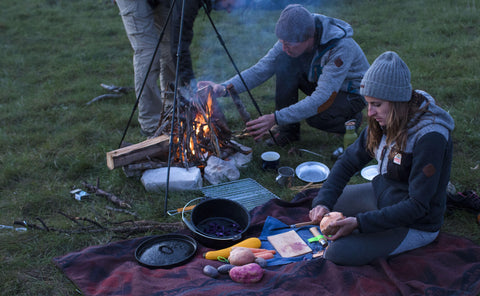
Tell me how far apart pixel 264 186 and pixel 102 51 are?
589cm

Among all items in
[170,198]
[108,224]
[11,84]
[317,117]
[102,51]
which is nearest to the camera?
[108,224]

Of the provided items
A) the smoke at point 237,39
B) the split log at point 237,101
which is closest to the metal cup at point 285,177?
the split log at point 237,101

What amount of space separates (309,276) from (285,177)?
151 centimetres

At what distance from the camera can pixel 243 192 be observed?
3943 mm

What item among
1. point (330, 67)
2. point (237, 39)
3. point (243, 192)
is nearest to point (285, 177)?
point (243, 192)

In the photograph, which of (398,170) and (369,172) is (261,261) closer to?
(398,170)

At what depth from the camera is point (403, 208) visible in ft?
8.32

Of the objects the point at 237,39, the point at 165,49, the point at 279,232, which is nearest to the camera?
the point at 279,232

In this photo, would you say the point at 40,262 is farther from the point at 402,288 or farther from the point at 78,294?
the point at 402,288

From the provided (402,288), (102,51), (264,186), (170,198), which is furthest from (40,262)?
(102,51)

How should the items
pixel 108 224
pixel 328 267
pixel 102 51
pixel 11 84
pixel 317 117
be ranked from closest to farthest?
pixel 328 267 < pixel 108 224 < pixel 317 117 < pixel 11 84 < pixel 102 51

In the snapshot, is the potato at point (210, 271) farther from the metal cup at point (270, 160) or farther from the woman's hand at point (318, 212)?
the metal cup at point (270, 160)

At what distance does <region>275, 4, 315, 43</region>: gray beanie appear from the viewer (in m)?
3.75

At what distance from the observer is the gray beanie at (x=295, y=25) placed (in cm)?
375
